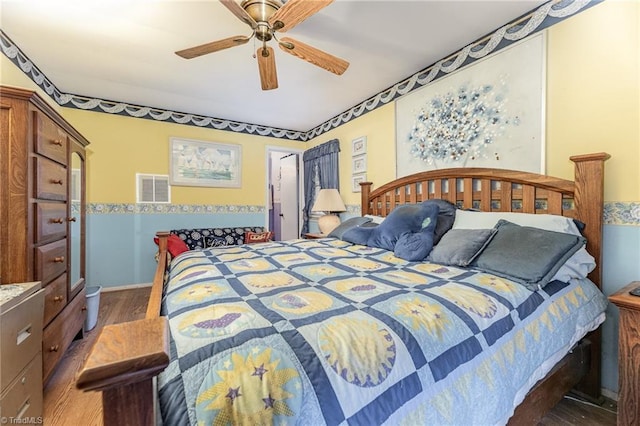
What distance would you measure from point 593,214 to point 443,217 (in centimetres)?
82

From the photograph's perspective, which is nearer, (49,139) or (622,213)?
(622,213)

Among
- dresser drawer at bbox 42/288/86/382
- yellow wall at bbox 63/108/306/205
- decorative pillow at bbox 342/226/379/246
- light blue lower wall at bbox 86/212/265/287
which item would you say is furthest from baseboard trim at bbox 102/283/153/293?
decorative pillow at bbox 342/226/379/246

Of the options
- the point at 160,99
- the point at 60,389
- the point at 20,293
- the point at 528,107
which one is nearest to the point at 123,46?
the point at 160,99

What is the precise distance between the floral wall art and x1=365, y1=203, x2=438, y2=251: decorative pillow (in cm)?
62

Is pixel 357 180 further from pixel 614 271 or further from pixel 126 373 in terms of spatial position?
pixel 126 373

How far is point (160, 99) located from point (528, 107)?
12.5ft

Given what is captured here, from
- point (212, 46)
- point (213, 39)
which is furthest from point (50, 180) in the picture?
point (213, 39)

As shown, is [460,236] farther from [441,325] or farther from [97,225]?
[97,225]

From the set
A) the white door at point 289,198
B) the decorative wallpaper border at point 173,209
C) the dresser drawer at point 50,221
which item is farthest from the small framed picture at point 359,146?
the dresser drawer at point 50,221

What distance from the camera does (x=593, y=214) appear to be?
1570 mm

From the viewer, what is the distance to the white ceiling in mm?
1867

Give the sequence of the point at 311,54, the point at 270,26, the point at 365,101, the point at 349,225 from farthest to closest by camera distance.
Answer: the point at 365,101 < the point at 349,225 < the point at 311,54 < the point at 270,26

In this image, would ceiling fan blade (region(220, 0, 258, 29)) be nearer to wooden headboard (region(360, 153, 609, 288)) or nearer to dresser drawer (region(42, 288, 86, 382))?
wooden headboard (region(360, 153, 609, 288))

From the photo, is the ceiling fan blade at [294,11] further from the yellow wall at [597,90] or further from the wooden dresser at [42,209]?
the yellow wall at [597,90]
